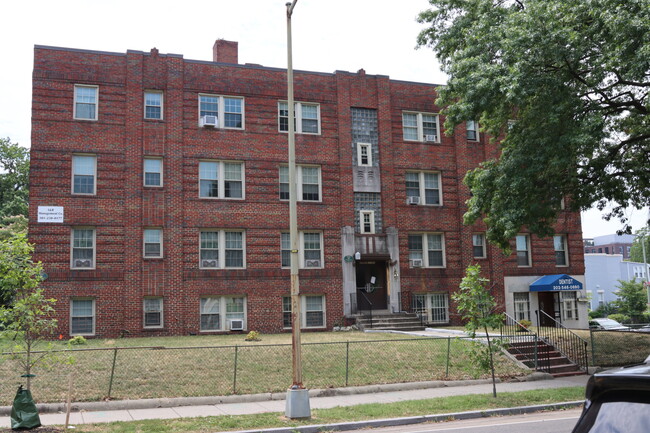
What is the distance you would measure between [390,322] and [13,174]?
30.6 metres

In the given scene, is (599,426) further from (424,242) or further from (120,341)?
(424,242)

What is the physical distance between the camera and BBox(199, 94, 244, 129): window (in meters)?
29.5

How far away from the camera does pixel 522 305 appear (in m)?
33.8

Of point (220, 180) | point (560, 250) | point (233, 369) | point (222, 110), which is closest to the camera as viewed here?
point (233, 369)

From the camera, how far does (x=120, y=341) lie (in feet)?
80.9

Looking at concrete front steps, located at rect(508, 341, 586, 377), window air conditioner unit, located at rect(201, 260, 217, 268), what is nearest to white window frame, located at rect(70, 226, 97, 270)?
window air conditioner unit, located at rect(201, 260, 217, 268)

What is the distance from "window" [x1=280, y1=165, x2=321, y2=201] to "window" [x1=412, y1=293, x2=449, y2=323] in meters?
7.20

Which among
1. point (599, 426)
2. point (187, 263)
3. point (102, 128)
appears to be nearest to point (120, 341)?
point (187, 263)

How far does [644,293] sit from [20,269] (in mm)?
56642

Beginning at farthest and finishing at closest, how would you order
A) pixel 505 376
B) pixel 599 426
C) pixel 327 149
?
pixel 327 149 → pixel 505 376 → pixel 599 426

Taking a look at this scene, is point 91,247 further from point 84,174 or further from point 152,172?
point 152,172

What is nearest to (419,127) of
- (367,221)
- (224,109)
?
(367,221)

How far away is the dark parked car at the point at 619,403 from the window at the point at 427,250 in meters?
28.8

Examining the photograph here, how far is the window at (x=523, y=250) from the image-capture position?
34031 mm
